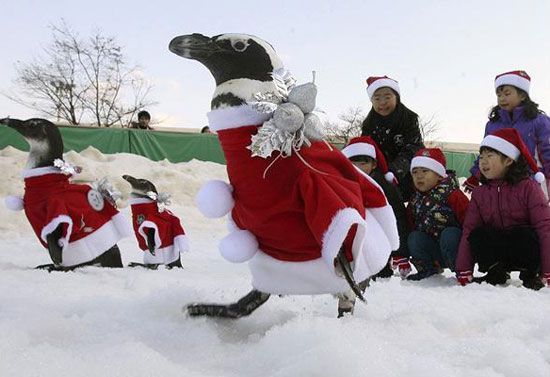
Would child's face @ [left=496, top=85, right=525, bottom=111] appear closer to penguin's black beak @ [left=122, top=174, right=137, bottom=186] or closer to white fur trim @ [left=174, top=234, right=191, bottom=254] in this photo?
white fur trim @ [left=174, top=234, right=191, bottom=254]

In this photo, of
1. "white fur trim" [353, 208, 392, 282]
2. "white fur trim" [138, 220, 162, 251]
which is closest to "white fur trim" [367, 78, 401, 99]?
"white fur trim" [138, 220, 162, 251]

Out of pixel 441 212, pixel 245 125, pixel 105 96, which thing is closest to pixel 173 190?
pixel 441 212

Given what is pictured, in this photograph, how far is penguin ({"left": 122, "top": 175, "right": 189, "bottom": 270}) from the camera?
4359 mm

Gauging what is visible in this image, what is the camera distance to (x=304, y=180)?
65.4 inches

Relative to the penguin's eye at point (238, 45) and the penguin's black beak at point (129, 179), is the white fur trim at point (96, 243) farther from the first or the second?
the penguin's eye at point (238, 45)

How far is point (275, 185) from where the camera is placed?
5.68 ft

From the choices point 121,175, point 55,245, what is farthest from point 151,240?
point 121,175

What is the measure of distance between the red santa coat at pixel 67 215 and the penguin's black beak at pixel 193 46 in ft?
6.81

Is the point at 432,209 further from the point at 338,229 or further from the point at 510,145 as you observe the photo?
the point at 338,229

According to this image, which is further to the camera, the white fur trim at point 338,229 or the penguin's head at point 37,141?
the penguin's head at point 37,141

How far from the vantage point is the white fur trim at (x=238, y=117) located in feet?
5.71

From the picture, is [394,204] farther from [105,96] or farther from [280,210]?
[105,96]

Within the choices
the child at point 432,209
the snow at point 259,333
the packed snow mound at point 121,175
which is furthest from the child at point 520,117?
the packed snow mound at point 121,175

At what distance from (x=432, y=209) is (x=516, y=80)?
1236 millimetres
